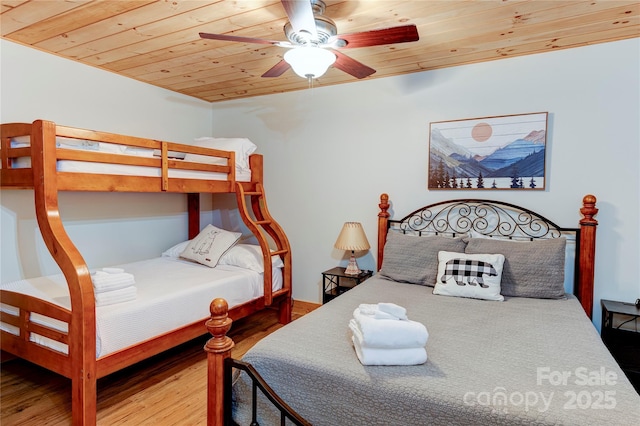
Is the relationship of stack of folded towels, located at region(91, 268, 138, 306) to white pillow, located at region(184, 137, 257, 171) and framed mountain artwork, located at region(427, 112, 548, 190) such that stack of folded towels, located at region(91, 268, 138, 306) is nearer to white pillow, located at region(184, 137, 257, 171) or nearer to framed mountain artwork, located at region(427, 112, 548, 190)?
white pillow, located at region(184, 137, 257, 171)

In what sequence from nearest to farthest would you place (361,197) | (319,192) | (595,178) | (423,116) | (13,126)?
(13,126) < (595,178) < (423,116) < (361,197) < (319,192)

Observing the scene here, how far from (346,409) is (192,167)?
2.23m

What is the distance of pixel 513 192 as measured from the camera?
2.85m

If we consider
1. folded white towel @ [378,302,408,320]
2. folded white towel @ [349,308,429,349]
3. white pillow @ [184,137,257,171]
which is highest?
white pillow @ [184,137,257,171]

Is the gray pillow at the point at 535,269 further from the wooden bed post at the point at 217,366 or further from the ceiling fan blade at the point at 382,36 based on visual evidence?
the wooden bed post at the point at 217,366

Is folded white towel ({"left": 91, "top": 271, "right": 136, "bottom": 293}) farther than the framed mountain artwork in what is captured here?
No

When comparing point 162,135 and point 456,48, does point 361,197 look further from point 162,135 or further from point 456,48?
point 162,135

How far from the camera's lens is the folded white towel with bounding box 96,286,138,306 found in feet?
6.98

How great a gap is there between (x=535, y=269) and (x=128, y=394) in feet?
9.04

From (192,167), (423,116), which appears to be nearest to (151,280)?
(192,167)

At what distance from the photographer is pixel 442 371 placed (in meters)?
1.37

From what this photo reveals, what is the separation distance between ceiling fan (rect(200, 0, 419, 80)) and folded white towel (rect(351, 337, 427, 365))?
1403 millimetres

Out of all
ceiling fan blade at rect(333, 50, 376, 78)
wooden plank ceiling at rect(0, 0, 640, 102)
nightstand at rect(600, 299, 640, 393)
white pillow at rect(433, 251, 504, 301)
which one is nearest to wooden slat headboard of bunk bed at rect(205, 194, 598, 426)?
nightstand at rect(600, 299, 640, 393)

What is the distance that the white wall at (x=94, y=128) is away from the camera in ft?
8.73
